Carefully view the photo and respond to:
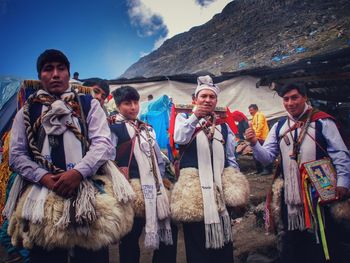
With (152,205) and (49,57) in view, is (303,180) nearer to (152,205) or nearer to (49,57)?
(152,205)

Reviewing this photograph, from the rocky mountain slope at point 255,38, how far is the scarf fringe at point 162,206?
14106 mm

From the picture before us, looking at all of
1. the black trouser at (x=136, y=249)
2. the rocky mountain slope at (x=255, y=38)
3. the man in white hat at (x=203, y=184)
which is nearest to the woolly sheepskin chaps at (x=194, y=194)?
the man in white hat at (x=203, y=184)

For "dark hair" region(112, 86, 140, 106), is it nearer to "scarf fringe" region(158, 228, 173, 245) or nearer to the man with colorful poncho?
the man with colorful poncho

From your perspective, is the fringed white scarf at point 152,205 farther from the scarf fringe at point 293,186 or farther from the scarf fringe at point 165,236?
the scarf fringe at point 293,186

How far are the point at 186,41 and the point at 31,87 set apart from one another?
114 ft

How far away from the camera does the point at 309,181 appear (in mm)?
2465

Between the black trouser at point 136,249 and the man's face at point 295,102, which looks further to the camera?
the man's face at point 295,102

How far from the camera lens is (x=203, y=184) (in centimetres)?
232

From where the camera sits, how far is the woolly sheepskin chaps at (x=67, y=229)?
5.06 feet

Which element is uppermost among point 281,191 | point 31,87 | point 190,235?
point 31,87

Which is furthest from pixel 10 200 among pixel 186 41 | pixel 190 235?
pixel 186 41

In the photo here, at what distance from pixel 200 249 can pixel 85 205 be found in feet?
3.94

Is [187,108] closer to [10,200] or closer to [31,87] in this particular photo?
[31,87]

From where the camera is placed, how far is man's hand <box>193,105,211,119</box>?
2383 millimetres
